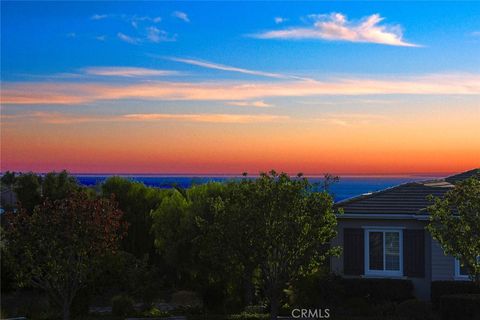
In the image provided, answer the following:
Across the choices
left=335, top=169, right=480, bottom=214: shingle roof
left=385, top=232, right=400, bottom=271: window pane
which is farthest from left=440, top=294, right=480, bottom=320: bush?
left=335, top=169, right=480, bottom=214: shingle roof

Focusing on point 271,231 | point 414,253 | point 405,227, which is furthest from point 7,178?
point 271,231

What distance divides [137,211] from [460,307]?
58.1 feet

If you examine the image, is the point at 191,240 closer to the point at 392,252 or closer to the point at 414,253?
the point at 392,252

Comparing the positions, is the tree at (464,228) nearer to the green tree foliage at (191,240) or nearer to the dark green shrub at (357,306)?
the dark green shrub at (357,306)

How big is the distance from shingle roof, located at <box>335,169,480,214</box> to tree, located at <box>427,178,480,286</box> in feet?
21.7

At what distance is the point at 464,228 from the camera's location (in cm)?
1728

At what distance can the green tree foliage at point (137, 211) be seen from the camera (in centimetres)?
3359

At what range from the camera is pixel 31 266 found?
18.2 meters

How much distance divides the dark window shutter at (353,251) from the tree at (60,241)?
9646mm

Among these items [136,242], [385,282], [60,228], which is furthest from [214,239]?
[136,242]

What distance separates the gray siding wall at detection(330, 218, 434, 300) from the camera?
2439 cm

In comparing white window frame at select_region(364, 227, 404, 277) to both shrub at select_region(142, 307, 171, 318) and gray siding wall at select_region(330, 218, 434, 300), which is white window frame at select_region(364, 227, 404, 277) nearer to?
gray siding wall at select_region(330, 218, 434, 300)

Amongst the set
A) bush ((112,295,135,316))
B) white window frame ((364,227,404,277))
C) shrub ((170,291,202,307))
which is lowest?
shrub ((170,291,202,307))

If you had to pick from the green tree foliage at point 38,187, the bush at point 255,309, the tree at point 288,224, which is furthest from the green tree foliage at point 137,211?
the tree at point 288,224
